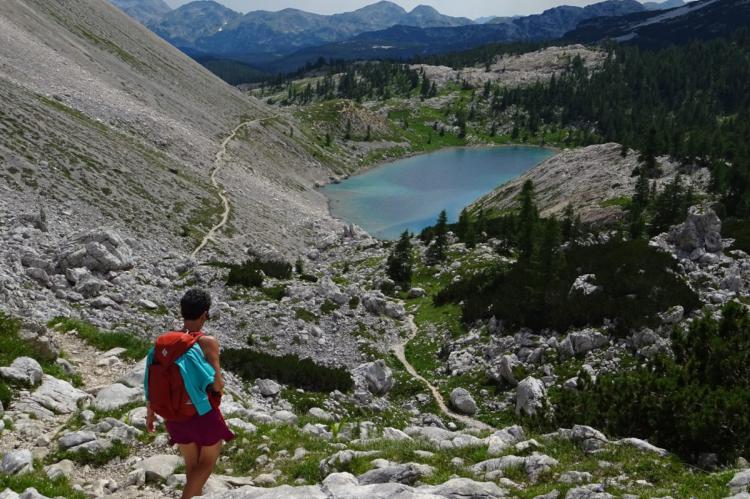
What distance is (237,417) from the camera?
15297 millimetres

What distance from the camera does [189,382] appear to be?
8469 millimetres

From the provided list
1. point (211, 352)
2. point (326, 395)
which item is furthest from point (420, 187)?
point (211, 352)

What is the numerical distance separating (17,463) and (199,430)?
4.86 meters

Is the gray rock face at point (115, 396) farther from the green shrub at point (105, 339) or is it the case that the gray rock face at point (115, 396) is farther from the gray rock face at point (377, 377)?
the gray rock face at point (377, 377)

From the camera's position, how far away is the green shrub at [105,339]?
66.4 feet

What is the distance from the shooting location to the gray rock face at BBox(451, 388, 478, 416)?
92.0 feet

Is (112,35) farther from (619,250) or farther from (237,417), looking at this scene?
(237,417)

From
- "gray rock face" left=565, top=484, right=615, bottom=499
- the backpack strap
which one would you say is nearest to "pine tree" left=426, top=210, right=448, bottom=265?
"gray rock face" left=565, top=484, right=615, bottom=499

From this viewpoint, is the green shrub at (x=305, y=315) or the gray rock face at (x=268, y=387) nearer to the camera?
the gray rock face at (x=268, y=387)

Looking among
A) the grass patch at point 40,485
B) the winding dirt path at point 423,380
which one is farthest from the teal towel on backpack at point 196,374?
the winding dirt path at point 423,380

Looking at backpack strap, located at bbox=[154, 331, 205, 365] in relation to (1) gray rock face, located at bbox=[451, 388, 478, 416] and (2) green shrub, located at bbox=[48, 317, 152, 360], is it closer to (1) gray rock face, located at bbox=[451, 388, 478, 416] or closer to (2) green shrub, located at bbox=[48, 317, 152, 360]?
(2) green shrub, located at bbox=[48, 317, 152, 360]

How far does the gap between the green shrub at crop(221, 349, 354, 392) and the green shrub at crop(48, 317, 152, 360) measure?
5.17 metres

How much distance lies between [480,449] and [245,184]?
3086 inches

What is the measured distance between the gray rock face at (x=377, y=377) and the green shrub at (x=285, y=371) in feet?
4.46
